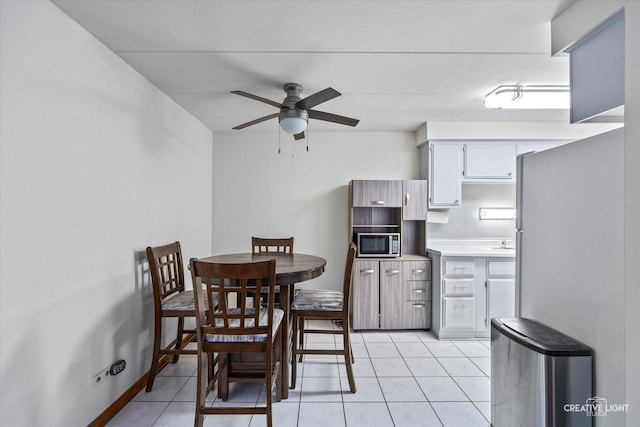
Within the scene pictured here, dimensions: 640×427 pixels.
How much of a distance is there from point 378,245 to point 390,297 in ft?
1.98

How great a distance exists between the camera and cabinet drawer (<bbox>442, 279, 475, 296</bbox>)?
10.9ft

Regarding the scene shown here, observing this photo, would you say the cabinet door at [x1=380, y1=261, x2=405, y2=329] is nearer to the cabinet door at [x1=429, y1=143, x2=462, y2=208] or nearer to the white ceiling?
the cabinet door at [x1=429, y1=143, x2=462, y2=208]

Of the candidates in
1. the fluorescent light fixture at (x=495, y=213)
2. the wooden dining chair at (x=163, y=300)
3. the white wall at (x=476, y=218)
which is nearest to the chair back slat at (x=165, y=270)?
the wooden dining chair at (x=163, y=300)

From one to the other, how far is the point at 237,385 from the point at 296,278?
1080mm

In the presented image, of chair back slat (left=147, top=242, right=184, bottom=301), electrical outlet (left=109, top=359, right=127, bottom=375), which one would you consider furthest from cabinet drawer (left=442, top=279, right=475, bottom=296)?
electrical outlet (left=109, top=359, right=127, bottom=375)

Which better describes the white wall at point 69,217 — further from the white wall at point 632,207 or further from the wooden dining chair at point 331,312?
the white wall at point 632,207

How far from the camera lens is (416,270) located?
352cm

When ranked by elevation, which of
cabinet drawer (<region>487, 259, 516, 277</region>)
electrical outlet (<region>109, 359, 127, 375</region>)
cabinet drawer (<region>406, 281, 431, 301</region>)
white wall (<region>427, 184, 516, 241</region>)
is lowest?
electrical outlet (<region>109, 359, 127, 375</region>)

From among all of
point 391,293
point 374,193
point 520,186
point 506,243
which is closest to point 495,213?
point 506,243

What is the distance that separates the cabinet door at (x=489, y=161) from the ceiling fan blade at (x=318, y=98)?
7.60 ft

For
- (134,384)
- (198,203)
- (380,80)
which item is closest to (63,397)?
(134,384)

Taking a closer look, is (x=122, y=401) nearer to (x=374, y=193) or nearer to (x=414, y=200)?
(x=374, y=193)

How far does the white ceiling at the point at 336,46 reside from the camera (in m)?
1.64

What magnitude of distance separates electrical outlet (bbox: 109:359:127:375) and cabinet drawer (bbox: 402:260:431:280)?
8.95ft
